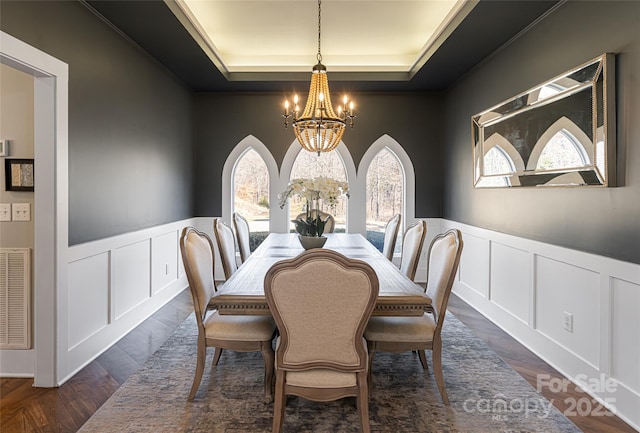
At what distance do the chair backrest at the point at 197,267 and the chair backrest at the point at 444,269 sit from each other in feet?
4.42

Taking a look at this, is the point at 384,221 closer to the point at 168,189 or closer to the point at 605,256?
the point at 168,189

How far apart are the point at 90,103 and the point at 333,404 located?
275 centimetres

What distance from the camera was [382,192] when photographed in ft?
18.7

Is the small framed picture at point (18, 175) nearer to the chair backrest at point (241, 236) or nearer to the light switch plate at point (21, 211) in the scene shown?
the light switch plate at point (21, 211)

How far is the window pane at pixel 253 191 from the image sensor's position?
568cm

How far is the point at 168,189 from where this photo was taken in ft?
15.3

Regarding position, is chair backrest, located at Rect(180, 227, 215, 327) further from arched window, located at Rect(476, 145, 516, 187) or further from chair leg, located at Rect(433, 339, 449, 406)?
arched window, located at Rect(476, 145, 516, 187)

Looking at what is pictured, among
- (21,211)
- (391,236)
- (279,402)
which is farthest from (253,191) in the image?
(279,402)

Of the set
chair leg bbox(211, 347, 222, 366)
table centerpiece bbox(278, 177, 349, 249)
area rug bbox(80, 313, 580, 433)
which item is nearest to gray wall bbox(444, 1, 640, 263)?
area rug bbox(80, 313, 580, 433)

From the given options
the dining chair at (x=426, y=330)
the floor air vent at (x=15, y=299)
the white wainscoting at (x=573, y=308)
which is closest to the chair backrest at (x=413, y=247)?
the dining chair at (x=426, y=330)

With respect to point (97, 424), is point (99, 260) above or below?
above

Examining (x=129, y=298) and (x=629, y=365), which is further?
(x=129, y=298)

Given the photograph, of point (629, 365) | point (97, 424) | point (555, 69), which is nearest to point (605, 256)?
point (629, 365)

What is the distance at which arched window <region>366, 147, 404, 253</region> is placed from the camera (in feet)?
18.6
